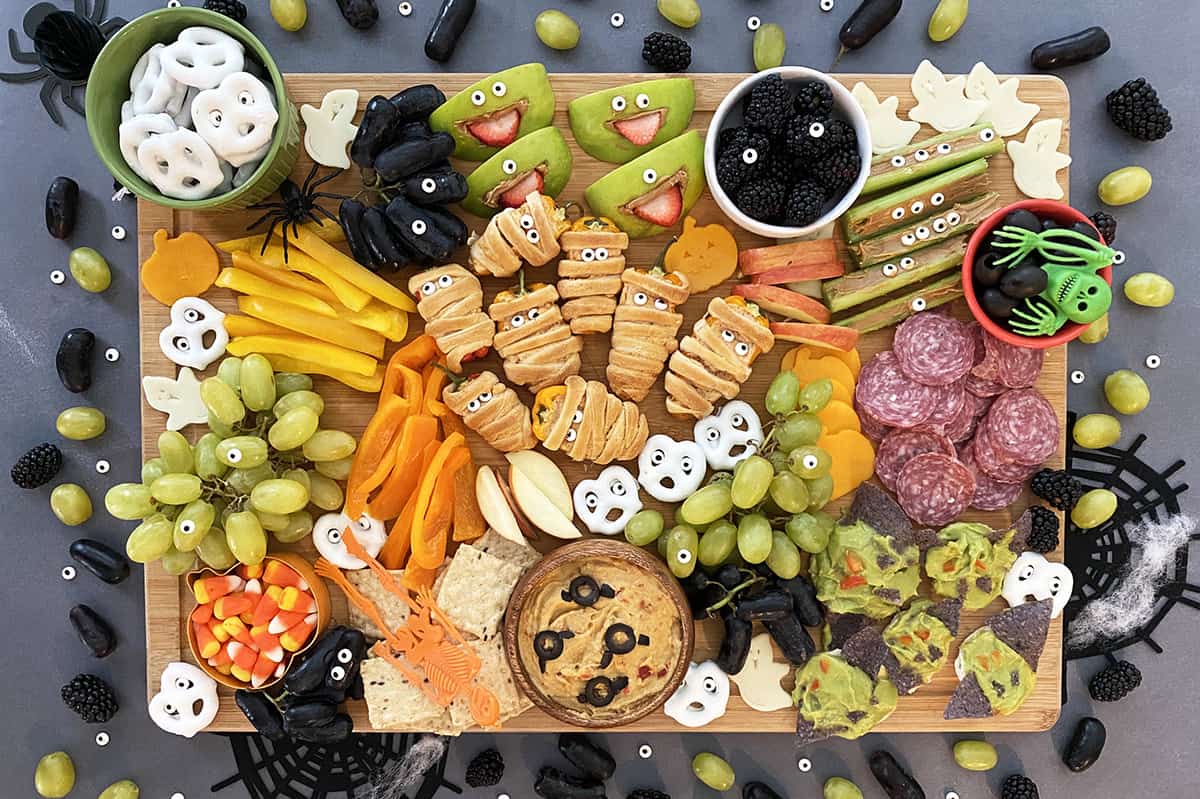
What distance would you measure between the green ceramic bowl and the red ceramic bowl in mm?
1132

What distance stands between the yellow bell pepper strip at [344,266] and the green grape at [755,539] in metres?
0.72

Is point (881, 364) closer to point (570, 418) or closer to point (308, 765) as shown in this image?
point (570, 418)

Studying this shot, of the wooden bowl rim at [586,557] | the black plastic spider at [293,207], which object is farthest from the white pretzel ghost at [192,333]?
the wooden bowl rim at [586,557]

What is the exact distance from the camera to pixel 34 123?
1726 mm

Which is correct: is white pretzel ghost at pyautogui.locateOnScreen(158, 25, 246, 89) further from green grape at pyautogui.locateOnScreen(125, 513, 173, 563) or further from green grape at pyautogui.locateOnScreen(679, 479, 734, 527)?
green grape at pyautogui.locateOnScreen(679, 479, 734, 527)

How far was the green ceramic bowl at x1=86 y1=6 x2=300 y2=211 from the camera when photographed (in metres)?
1.34

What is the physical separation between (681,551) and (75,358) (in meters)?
1.21

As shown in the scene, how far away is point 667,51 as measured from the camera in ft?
5.17

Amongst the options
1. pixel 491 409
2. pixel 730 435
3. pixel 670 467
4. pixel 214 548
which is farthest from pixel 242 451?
pixel 730 435

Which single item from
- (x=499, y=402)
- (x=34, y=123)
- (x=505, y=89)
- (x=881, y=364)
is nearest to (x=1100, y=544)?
(x=881, y=364)

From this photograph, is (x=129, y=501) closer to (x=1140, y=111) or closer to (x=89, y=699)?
(x=89, y=699)

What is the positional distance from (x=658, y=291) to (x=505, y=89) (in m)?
0.43

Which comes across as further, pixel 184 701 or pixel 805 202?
pixel 184 701

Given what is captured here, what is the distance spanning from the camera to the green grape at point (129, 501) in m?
1.44
